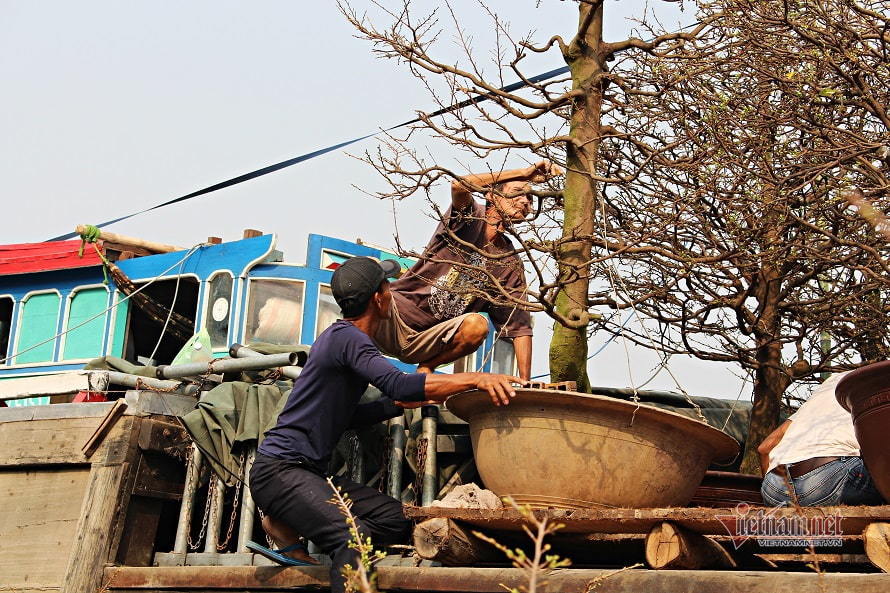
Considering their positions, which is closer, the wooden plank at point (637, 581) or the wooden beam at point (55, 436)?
the wooden plank at point (637, 581)

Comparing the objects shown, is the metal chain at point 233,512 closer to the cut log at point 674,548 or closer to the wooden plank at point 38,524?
the wooden plank at point 38,524

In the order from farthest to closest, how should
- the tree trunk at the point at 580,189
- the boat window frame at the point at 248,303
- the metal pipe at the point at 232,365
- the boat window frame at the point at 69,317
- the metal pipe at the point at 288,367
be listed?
the boat window frame at the point at 69,317 < the boat window frame at the point at 248,303 < the metal pipe at the point at 288,367 < the metal pipe at the point at 232,365 < the tree trunk at the point at 580,189

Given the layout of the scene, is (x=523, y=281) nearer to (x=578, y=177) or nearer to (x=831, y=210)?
(x=578, y=177)

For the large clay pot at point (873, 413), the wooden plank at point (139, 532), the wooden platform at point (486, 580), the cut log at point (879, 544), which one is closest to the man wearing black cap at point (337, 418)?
the wooden platform at point (486, 580)

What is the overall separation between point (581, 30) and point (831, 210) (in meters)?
1.80

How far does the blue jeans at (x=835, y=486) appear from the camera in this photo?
432 cm

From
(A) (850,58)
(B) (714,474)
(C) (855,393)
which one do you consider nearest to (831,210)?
(A) (850,58)

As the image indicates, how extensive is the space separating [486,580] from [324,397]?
1128mm

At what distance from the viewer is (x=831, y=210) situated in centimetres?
627

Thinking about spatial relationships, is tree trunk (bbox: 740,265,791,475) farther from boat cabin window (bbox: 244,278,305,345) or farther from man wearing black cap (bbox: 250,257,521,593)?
boat cabin window (bbox: 244,278,305,345)

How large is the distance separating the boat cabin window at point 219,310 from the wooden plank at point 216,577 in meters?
5.55

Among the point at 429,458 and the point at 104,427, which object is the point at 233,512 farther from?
the point at 429,458

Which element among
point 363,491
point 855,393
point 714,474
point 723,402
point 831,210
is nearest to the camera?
point 855,393

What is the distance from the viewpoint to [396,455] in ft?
20.4
